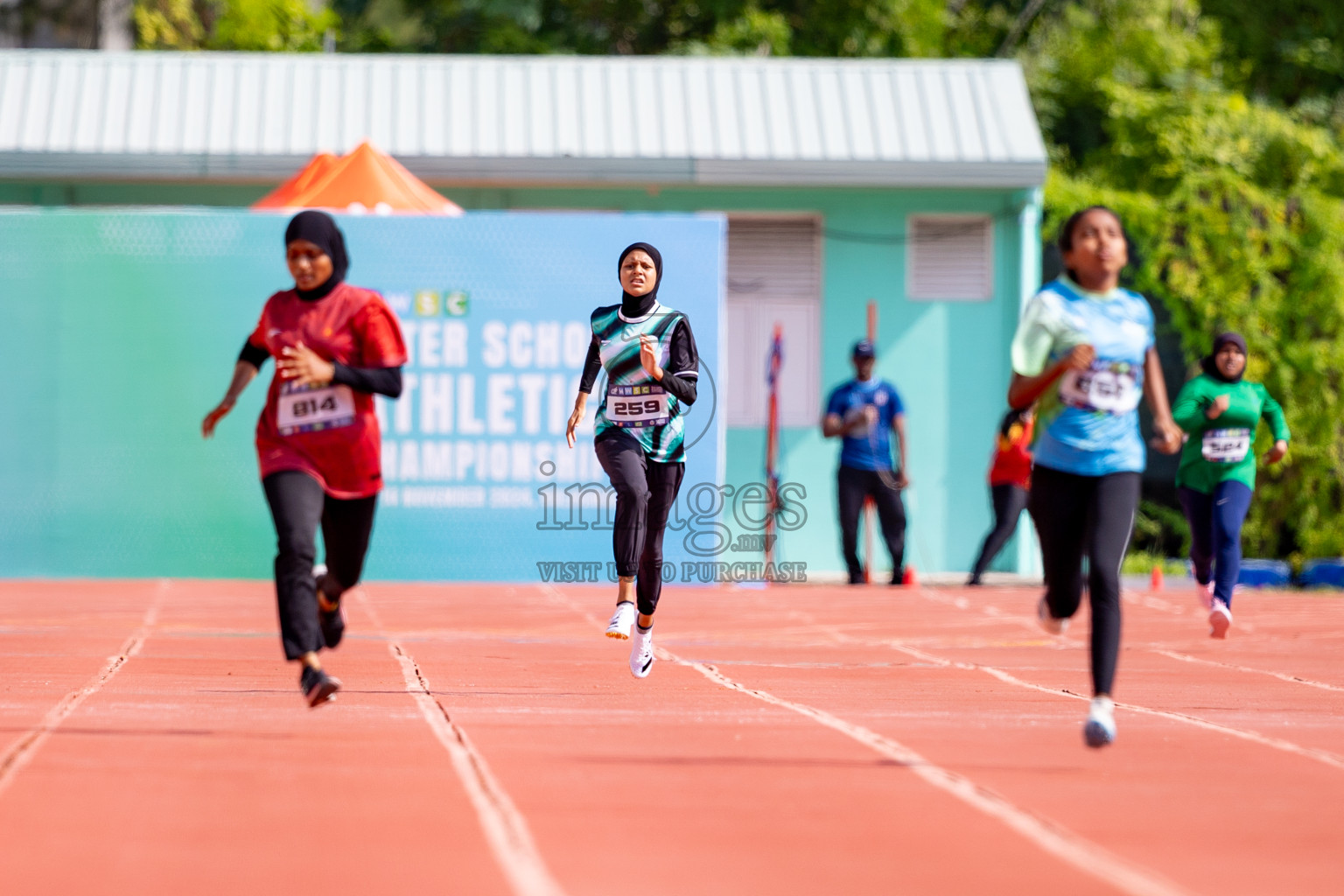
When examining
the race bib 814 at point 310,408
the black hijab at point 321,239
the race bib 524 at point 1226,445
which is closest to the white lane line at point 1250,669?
the race bib 524 at point 1226,445

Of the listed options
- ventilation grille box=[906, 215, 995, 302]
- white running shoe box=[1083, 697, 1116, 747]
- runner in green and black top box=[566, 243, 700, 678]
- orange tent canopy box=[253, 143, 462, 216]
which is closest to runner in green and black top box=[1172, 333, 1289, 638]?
runner in green and black top box=[566, 243, 700, 678]

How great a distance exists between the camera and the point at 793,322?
18422mm

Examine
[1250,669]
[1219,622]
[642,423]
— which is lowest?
[1250,669]

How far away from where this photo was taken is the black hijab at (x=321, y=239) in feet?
23.6

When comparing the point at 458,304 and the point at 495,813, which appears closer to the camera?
the point at 495,813

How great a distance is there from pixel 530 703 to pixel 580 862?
3136mm

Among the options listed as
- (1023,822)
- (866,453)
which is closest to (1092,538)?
(1023,822)

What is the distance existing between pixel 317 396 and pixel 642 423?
1.96 metres

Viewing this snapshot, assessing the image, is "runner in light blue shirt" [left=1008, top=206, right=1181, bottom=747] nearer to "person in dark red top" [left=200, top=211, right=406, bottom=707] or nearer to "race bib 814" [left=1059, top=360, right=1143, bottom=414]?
"race bib 814" [left=1059, top=360, right=1143, bottom=414]

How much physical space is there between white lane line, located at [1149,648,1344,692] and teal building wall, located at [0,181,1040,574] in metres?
7.01

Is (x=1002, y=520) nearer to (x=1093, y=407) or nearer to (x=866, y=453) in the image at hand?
(x=866, y=453)

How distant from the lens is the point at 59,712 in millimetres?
7254

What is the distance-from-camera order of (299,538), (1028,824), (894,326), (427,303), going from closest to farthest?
(1028,824), (299,538), (427,303), (894,326)

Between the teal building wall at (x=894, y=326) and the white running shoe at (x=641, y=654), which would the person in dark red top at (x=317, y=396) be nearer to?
the white running shoe at (x=641, y=654)
